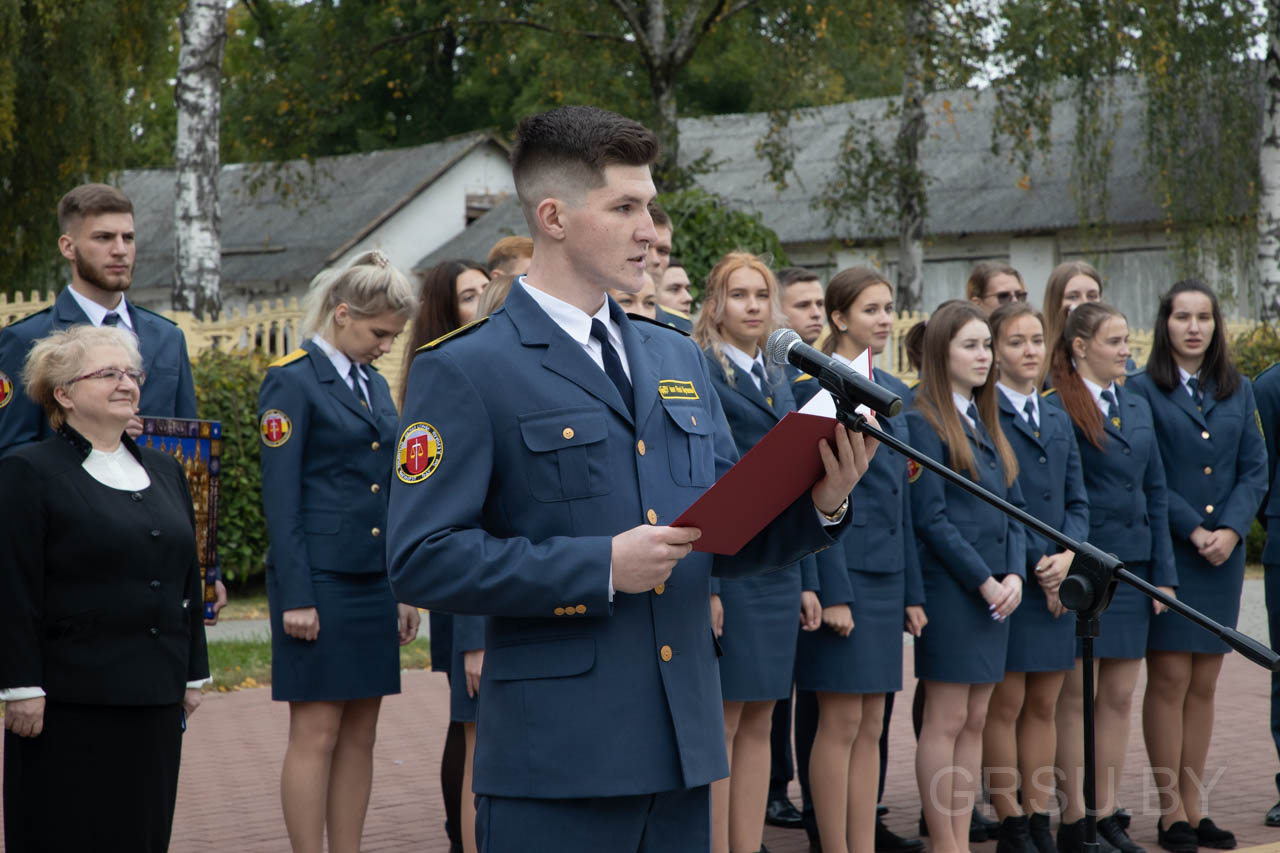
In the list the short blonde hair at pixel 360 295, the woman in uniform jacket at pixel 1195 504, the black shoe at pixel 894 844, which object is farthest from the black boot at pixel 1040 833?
the short blonde hair at pixel 360 295

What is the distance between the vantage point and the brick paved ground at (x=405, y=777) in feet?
20.7

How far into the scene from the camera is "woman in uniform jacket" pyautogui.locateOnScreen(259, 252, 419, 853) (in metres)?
5.02

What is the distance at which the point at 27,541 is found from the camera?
416 cm

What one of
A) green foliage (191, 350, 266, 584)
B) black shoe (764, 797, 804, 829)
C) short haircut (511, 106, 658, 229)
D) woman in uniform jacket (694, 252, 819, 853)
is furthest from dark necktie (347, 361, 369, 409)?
green foliage (191, 350, 266, 584)

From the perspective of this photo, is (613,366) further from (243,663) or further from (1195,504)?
(243,663)

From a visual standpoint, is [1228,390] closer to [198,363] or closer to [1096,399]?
[1096,399]

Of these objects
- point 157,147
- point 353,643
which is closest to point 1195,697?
point 353,643

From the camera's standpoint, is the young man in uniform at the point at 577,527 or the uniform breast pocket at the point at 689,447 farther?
the uniform breast pocket at the point at 689,447

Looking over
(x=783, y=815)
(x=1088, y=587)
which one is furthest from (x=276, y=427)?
(x=783, y=815)

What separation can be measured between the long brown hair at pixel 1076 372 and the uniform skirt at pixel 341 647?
10.5 feet

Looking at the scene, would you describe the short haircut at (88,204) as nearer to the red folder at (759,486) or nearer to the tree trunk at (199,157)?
the red folder at (759,486)

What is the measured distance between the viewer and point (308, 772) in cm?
506

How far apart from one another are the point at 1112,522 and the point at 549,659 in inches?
163

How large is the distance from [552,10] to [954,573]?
15880mm
